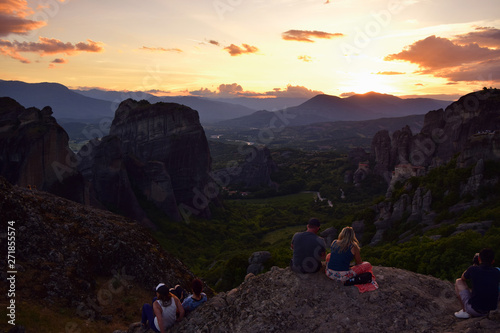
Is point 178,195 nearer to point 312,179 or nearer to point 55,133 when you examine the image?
point 55,133

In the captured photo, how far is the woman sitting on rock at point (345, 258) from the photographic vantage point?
12984 millimetres

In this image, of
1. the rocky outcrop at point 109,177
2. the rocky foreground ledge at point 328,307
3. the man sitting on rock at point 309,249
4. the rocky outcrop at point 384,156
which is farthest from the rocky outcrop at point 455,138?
the rocky outcrop at point 109,177

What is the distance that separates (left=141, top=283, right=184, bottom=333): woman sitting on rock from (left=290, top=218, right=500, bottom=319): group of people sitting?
5.68m

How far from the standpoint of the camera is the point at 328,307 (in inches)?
513

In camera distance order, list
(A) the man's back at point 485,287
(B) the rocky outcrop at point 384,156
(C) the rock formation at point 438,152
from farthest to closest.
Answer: (B) the rocky outcrop at point 384,156 < (C) the rock formation at point 438,152 < (A) the man's back at point 485,287

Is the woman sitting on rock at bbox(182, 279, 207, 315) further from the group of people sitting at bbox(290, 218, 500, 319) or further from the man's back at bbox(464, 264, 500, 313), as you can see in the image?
the man's back at bbox(464, 264, 500, 313)

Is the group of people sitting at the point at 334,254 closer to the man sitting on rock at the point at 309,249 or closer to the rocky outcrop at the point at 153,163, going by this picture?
the man sitting on rock at the point at 309,249

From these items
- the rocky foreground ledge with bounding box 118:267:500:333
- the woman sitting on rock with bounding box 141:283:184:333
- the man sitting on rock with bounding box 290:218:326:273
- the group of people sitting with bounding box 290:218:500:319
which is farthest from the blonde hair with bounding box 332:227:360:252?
the woman sitting on rock with bounding box 141:283:184:333

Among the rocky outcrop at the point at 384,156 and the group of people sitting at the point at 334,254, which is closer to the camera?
the group of people sitting at the point at 334,254

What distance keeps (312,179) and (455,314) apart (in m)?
143

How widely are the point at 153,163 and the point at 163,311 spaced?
2386 inches

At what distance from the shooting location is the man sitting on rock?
13578mm

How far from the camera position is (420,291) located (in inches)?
550

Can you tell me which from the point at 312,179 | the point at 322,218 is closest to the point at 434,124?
the point at 322,218
